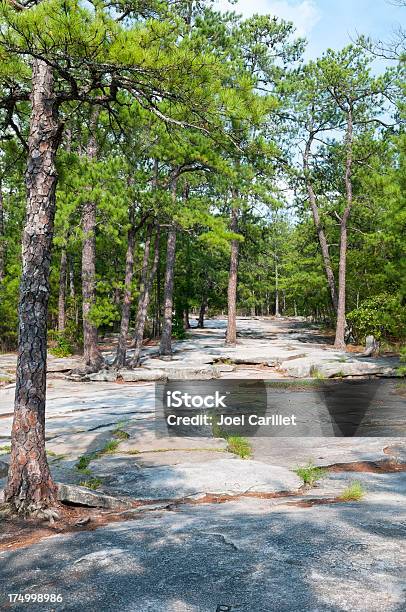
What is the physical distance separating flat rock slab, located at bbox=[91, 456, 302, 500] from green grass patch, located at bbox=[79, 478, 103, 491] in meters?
0.13

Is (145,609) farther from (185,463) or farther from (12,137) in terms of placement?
(12,137)

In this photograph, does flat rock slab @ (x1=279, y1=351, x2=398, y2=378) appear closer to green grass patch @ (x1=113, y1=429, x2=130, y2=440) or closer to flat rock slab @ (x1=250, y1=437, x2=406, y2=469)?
flat rock slab @ (x1=250, y1=437, x2=406, y2=469)

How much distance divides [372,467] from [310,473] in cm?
127

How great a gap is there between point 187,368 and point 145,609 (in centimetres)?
1576

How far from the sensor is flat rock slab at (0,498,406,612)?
3.07 metres

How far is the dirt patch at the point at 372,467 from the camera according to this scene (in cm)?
731

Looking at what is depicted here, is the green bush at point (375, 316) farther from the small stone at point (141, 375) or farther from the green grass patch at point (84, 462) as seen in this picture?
the green grass patch at point (84, 462)

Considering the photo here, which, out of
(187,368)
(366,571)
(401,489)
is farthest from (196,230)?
(366,571)

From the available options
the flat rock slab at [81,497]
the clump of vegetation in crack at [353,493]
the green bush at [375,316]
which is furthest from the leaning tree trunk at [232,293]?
the flat rock slab at [81,497]

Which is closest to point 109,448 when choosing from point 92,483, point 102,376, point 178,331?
point 92,483

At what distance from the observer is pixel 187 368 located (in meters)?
18.8

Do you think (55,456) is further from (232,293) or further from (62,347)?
(232,293)

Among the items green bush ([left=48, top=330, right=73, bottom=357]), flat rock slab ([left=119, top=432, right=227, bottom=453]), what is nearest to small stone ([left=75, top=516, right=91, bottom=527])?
flat rock slab ([left=119, top=432, right=227, bottom=453])

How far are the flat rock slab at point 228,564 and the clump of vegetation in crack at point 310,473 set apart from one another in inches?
67.3
